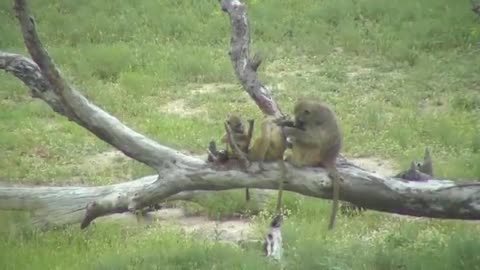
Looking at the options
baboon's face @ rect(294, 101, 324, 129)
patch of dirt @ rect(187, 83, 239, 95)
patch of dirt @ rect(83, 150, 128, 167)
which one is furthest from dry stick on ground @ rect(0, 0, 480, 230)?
patch of dirt @ rect(187, 83, 239, 95)

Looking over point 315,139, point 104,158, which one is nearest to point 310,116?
point 315,139

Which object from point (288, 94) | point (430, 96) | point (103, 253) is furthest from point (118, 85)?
point (103, 253)

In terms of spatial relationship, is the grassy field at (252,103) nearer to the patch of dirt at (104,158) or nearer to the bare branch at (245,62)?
the patch of dirt at (104,158)

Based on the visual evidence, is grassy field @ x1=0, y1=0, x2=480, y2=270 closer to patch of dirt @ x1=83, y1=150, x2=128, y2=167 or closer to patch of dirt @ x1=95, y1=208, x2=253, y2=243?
patch of dirt @ x1=83, y1=150, x2=128, y2=167

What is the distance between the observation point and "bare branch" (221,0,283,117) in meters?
8.16

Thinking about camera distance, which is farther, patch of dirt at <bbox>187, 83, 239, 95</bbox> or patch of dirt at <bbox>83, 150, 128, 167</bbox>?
patch of dirt at <bbox>187, 83, 239, 95</bbox>

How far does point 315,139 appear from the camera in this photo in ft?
→ 25.5

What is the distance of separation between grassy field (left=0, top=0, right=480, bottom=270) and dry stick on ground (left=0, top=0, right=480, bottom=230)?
0.62 meters

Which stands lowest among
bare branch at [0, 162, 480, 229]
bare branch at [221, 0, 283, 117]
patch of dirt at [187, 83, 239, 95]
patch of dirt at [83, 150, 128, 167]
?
patch of dirt at [83, 150, 128, 167]

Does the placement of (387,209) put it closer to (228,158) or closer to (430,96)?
(228,158)

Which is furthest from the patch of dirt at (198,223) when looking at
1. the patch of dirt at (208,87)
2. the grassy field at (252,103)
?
the patch of dirt at (208,87)

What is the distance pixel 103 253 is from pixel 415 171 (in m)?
3.16

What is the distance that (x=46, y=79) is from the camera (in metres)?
8.14

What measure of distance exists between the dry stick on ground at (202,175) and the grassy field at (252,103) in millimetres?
617
